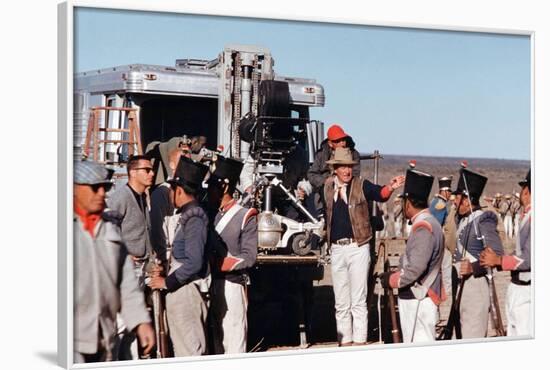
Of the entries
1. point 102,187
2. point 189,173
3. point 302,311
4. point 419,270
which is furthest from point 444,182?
point 102,187

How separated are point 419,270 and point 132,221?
2513 millimetres

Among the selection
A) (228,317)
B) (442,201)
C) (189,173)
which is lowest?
(228,317)

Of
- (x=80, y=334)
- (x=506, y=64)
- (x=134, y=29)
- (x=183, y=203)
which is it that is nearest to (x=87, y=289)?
(x=80, y=334)

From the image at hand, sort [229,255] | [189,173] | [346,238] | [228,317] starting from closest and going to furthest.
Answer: [189,173], [229,255], [228,317], [346,238]

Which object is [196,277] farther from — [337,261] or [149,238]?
[337,261]

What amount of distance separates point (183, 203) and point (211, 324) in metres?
1.01

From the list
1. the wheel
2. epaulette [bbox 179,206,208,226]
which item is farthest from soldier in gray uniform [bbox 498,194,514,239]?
epaulette [bbox 179,206,208,226]

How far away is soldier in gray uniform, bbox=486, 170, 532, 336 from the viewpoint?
43.3ft

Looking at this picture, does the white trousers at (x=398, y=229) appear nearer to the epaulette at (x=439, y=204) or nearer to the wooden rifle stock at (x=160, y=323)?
the epaulette at (x=439, y=204)

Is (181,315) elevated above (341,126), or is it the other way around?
(341,126)

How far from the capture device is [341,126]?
12.4 m

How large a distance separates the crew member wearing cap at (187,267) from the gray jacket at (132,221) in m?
0.28

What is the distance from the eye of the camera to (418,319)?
12680 mm

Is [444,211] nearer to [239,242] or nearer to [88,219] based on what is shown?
[239,242]
